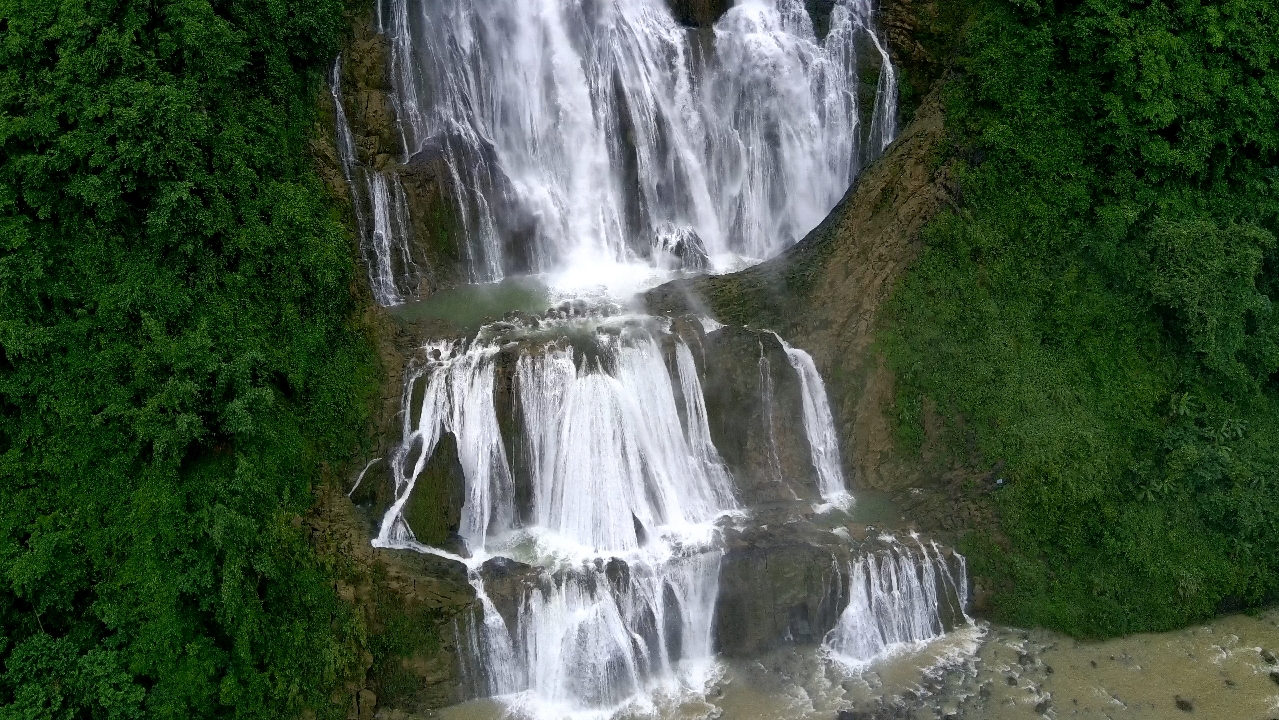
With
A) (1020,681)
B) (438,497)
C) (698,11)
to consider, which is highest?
(698,11)

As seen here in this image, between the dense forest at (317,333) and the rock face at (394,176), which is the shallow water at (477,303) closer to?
the rock face at (394,176)

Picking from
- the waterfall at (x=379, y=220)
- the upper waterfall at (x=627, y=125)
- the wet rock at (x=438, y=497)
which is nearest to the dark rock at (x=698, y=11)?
the upper waterfall at (x=627, y=125)

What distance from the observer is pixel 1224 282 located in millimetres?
15953

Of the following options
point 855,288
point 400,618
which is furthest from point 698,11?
point 400,618

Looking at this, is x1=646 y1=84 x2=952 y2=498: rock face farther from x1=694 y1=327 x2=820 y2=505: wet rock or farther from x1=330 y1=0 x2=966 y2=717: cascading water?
x1=694 y1=327 x2=820 y2=505: wet rock

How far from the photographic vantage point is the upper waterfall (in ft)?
64.4

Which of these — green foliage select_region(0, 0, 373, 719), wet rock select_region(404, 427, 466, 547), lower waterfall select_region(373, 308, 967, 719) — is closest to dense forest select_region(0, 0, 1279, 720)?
green foliage select_region(0, 0, 373, 719)

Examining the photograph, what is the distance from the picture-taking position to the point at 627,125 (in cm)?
2066

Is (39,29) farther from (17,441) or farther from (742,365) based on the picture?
(742,365)

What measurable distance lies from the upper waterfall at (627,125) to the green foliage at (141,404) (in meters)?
5.16

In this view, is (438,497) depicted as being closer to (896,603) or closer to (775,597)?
(775,597)

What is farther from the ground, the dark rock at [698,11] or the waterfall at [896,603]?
the dark rock at [698,11]

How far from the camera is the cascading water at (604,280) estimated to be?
14.7m

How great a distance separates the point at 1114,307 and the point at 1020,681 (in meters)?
7.08
